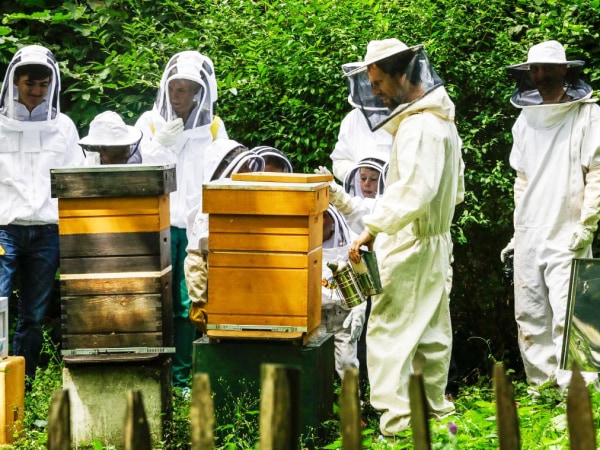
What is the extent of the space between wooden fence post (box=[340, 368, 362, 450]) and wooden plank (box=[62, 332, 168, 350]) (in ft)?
8.79

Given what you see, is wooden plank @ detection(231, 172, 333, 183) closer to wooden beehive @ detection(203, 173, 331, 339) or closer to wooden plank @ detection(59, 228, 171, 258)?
wooden beehive @ detection(203, 173, 331, 339)

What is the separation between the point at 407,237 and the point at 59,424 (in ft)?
9.33

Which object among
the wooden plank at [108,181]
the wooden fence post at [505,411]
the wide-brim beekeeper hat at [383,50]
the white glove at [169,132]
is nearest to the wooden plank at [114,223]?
the wooden plank at [108,181]

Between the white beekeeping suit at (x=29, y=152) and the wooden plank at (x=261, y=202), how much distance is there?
1775mm

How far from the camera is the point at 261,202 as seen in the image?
4.67m

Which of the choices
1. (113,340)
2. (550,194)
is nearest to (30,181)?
(113,340)

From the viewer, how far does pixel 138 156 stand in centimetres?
617

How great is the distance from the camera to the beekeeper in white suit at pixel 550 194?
588cm

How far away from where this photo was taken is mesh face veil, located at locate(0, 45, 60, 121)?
6168 mm

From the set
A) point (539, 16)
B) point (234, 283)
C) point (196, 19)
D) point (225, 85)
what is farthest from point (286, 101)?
point (234, 283)

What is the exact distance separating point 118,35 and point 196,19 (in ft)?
2.08

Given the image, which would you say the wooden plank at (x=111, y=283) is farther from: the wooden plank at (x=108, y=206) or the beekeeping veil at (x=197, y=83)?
the beekeeping veil at (x=197, y=83)

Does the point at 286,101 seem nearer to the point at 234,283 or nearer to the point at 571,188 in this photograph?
the point at 571,188

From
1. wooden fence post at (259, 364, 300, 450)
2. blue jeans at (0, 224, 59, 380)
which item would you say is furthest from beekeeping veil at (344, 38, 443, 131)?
wooden fence post at (259, 364, 300, 450)
